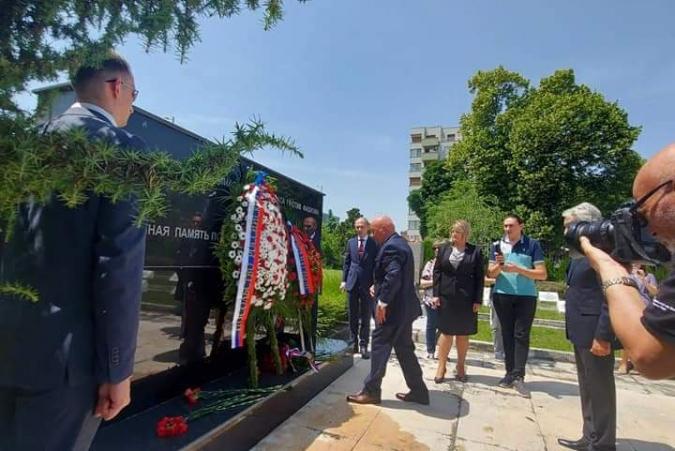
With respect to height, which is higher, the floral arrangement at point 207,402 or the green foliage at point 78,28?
the green foliage at point 78,28

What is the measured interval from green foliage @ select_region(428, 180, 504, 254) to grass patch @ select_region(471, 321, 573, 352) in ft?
42.0

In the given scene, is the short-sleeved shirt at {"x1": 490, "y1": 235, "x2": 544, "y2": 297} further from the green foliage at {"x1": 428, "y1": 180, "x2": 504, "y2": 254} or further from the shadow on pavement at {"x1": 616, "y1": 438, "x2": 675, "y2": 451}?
the green foliage at {"x1": 428, "y1": 180, "x2": 504, "y2": 254}

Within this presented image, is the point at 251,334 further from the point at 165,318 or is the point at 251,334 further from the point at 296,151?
the point at 296,151

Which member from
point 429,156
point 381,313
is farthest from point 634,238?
point 429,156

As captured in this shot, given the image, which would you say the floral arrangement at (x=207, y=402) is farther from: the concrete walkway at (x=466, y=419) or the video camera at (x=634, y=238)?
the video camera at (x=634, y=238)

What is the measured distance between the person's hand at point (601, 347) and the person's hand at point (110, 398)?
3111mm

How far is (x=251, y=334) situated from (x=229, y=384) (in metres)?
0.47

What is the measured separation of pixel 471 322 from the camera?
195 inches

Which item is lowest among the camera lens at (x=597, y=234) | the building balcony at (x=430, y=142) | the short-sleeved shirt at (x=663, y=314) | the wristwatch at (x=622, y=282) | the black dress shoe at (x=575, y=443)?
the black dress shoe at (x=575, y=443)

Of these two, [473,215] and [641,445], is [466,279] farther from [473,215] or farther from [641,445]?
[473,215]

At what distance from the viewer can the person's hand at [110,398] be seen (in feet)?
4.74

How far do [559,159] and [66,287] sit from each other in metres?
26.7

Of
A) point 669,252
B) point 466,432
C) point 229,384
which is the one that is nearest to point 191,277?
point 229,384

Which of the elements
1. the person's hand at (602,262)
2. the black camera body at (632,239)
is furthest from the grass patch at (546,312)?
the black camera body at (632,239)
